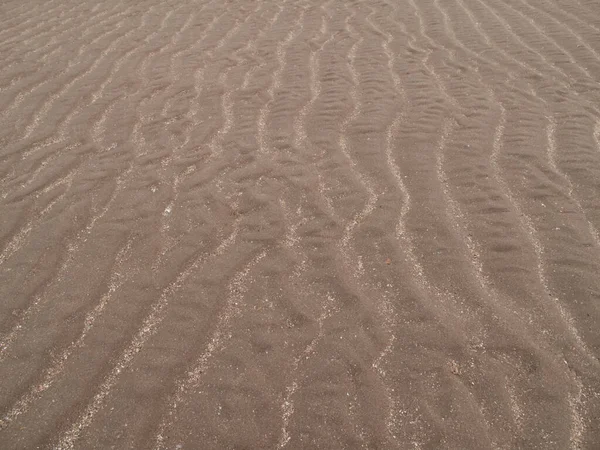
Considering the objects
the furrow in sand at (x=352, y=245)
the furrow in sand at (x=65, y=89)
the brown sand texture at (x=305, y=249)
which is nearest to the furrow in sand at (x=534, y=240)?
the brown sand texture at (x=305, y=249)

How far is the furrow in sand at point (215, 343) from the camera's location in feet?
5.87

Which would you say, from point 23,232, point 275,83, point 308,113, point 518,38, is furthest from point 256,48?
point 23,232

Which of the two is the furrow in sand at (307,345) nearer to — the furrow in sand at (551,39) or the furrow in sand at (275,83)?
the furrow in sand at (275,83)

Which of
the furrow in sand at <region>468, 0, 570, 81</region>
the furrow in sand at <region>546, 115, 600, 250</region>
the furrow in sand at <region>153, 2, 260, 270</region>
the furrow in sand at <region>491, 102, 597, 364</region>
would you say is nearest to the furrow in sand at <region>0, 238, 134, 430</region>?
the furrow in sand at <region>153, 2, 260, 270</region>

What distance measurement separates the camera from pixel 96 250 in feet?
8.13

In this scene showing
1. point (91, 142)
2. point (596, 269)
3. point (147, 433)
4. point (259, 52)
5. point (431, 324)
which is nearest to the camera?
point (147, 433)

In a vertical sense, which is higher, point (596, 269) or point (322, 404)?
point (322, 404)

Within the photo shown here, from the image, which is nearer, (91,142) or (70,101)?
(91,142)

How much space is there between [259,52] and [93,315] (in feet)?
9.95

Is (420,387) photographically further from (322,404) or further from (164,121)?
(164,121)

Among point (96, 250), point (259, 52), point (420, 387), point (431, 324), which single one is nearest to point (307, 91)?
point (259, 52)

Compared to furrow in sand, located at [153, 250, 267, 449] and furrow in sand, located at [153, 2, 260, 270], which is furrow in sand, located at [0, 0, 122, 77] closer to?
furrow in sand, located at [153, 2, 260, 270]

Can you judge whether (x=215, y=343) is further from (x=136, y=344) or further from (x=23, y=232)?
(x=23, y=232)

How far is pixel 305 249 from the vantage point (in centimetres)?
242
